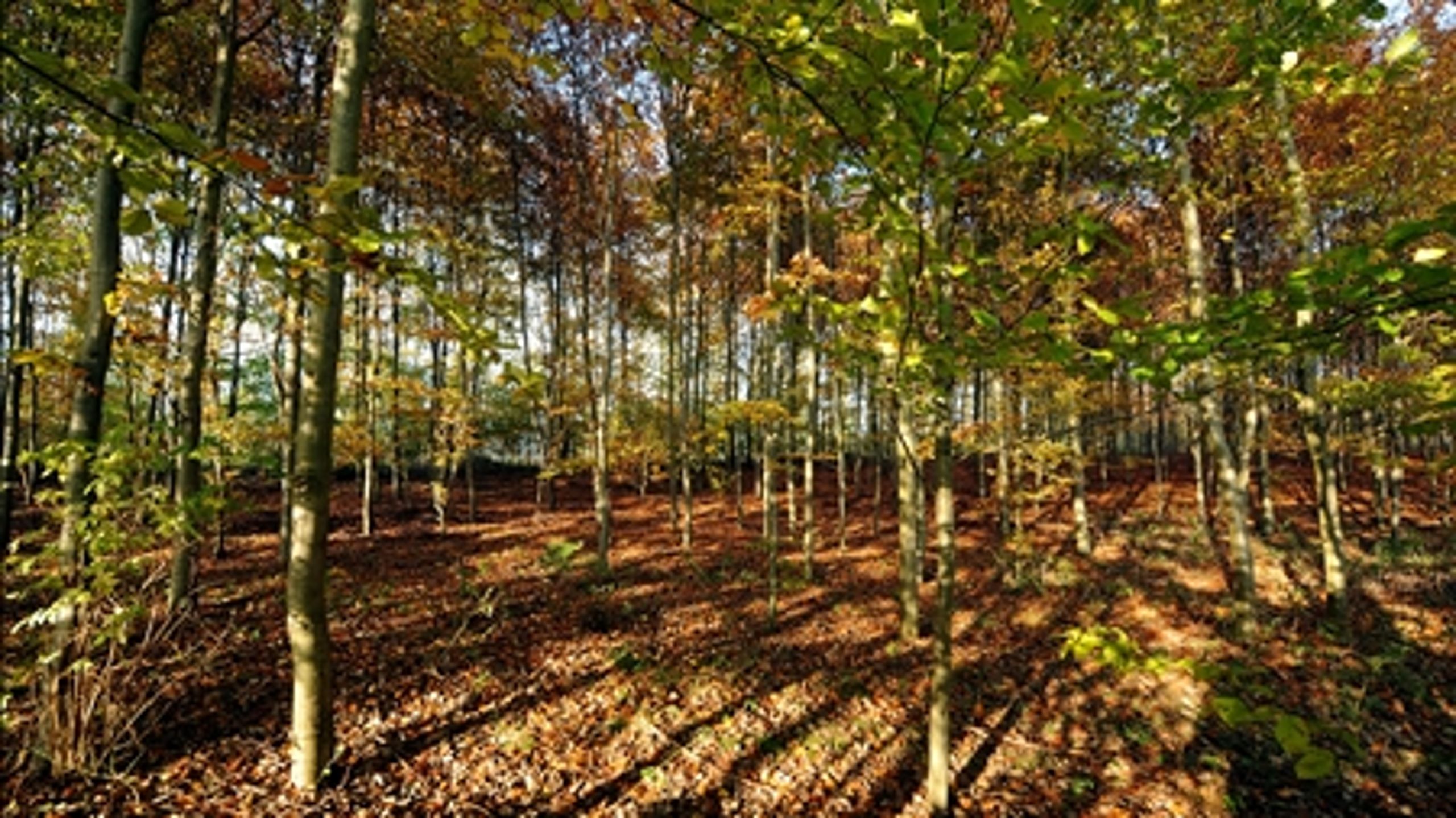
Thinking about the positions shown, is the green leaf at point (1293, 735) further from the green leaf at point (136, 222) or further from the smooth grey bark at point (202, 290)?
the smooth grey bark at point (202, 290)

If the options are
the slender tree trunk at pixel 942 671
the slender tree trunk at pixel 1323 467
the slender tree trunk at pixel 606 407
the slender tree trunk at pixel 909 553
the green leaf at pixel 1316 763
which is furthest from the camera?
the slender tree trunk at pixel 606 407

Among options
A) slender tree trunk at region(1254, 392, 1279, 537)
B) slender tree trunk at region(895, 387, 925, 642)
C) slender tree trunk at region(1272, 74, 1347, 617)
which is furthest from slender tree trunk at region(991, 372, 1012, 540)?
slender tree trunk at region(1254, 392, 1279, 537)

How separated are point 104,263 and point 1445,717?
1313 centimetres

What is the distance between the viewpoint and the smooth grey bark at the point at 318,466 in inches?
154

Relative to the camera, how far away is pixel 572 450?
29.6 meters

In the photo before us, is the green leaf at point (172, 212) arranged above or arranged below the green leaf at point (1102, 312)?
above

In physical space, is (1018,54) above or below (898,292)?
above

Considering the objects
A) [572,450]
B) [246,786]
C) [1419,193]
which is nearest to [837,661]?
[246,786]

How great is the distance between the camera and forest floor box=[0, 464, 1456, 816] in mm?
4508

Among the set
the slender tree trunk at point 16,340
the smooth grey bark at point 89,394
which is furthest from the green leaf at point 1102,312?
the slender tree trunk at point 16,340

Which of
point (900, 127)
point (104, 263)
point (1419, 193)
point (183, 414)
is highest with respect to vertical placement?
point (1419, 193)

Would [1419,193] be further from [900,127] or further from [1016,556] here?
[900,127]

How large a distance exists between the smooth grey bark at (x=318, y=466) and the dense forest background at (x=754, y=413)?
3 centimetres

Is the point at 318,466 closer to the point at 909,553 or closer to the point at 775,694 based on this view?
the point at 775,694
